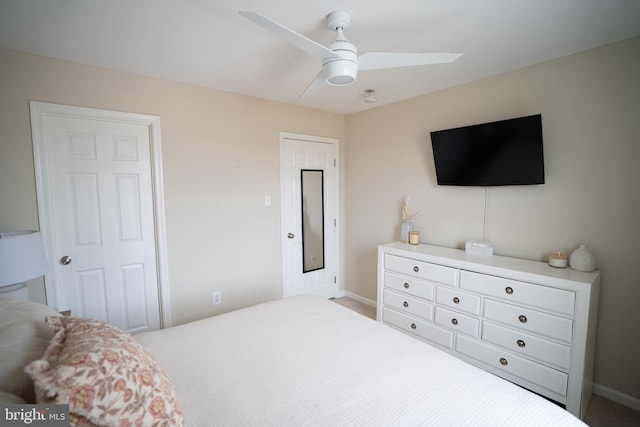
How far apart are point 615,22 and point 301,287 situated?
135 inches

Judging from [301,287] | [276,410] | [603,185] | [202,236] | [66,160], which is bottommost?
[301,287]

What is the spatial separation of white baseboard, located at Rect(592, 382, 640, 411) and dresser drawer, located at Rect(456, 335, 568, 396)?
0.48 meters

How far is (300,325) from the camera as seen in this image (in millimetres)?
1767

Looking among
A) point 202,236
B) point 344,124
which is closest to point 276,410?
point 202,236

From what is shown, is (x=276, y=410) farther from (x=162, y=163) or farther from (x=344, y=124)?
(x=344, y=124)

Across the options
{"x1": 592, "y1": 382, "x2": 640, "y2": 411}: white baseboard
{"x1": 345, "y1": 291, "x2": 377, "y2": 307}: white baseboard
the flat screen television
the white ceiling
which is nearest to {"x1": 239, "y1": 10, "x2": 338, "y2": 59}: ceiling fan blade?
the white ceiling

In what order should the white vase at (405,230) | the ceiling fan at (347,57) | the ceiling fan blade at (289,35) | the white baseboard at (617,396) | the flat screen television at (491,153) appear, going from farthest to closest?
1. the white vase at (405,230)
2. the flat screen television at (491,153)
3. the white baseboard at (617,396)
4. the ceiling fan at (347,57)
5. the ceiling fan blade at (289,35)

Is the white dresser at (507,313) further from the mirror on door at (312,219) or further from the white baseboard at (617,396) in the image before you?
the mirror on door at (312,219)

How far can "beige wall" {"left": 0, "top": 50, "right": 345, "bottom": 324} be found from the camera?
6.74 feet

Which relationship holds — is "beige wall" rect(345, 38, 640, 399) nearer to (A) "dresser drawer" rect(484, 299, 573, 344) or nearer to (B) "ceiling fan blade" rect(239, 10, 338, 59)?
(A) "dresser drawer" rect(484, 299, 573, 344)

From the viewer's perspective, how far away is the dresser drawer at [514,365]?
1.96m

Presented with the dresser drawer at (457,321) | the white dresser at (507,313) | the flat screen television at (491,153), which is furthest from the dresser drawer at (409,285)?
the flat screen television at (491,153)

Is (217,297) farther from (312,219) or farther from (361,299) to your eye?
(361,299)

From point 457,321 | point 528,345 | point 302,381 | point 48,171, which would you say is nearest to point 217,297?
point 48,171
